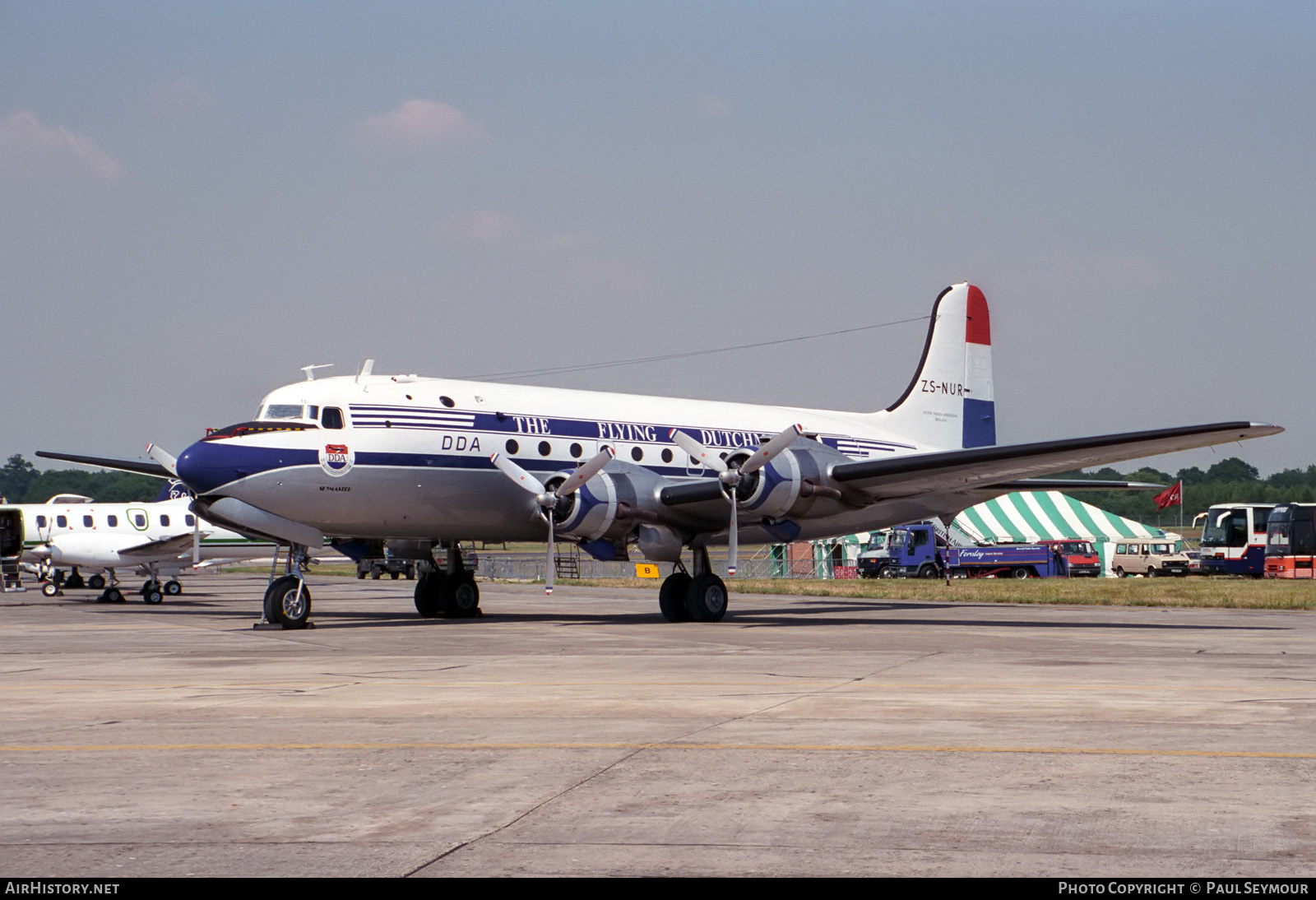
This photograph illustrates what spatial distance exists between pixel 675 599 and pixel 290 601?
7.04 meters

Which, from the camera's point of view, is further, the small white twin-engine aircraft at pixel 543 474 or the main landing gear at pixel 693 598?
the main landing gear at pixel 693 598

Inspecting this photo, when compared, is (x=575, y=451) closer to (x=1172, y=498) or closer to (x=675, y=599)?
(x=675, y=599)

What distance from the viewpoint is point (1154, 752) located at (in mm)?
8641

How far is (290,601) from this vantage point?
73.2ft

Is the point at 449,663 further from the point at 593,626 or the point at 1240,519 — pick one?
the point at 1240,519

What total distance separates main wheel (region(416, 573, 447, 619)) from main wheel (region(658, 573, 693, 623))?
16.7 feet

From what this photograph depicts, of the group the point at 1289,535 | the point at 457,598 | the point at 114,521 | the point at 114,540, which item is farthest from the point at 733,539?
the point at 1289,535

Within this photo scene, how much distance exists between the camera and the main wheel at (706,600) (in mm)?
24453

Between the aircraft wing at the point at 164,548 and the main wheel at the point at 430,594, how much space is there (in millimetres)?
14722

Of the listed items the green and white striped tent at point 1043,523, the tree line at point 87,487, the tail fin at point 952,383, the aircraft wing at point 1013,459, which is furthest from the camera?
the tree line at point 87,487

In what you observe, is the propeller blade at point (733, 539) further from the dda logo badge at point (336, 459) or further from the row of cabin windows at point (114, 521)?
the row of cabin windows at point (114, 521)

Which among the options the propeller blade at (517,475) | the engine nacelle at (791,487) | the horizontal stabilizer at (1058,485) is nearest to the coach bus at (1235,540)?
the horizontal stabilizer at (1058,485)

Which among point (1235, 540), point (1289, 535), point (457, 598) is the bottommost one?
point (457, 598)

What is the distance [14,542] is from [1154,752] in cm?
3771
